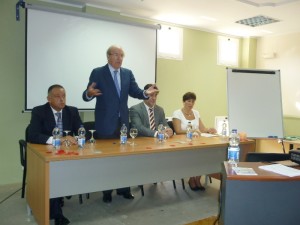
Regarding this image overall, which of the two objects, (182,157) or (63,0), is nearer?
(182,157)

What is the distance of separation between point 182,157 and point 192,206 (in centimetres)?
63

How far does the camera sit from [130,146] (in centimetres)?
278

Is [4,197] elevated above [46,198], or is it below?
below

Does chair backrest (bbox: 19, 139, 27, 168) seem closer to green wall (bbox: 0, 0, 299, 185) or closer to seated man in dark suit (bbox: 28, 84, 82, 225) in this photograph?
seated man in dark suit (bbox: 28, 84, 82, 225)

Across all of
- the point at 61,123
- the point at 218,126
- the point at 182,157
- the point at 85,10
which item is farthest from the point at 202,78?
the point at 61,123

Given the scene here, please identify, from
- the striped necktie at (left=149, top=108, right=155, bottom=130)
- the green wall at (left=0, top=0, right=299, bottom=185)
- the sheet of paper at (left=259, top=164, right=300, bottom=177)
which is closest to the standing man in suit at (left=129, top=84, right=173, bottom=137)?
the striped necktie at (left=149, top=108, right=155, bottom=130)

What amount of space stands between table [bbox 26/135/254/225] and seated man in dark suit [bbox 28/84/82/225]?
116mm

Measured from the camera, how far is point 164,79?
5238 mm

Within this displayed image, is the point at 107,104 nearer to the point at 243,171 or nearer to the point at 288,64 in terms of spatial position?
the point at 243,171

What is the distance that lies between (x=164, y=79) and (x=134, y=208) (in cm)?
270

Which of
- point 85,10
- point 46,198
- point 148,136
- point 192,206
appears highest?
point 85,10

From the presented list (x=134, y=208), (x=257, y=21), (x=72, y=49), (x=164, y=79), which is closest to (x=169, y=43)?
(x=164, y=79)

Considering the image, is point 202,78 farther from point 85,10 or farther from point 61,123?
point 61,123

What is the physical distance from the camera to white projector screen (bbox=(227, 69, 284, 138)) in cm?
322
